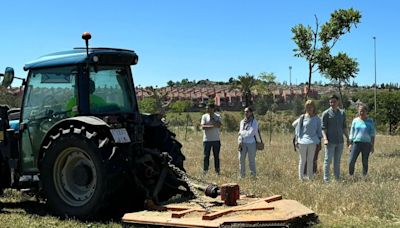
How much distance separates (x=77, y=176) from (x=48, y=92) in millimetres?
1314

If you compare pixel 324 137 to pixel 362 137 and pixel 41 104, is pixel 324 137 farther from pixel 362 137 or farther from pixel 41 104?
pixel 41 104

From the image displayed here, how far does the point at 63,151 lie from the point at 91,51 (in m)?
1.29

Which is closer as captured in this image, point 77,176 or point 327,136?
point 77,176

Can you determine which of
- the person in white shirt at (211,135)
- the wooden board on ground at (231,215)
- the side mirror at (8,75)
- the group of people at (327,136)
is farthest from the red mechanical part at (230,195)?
the person in white shirt at (211,135)

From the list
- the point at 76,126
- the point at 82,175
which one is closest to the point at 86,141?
the point at 76,126

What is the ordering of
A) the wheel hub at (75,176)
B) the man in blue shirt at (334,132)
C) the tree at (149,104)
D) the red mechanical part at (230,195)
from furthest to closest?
1. the tree at (149,104)
2. the man in blue shirt at (334,132)
3. the wheel hub at (75,176)
4. the red mechanical part at (230,195)

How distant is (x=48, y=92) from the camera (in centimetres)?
729

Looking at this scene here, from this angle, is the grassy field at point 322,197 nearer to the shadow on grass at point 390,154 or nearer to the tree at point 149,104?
the shadow on grass at point 390,154

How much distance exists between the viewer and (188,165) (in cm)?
1245

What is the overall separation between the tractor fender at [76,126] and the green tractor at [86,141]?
0.04 ft

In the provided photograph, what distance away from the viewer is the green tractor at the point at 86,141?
6.43 metres

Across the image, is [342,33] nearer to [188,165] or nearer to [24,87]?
[188,165]

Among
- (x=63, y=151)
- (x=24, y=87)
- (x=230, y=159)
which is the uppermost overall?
(x=24, y=87)

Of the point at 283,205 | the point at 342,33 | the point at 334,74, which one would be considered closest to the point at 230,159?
the point at 334,74
